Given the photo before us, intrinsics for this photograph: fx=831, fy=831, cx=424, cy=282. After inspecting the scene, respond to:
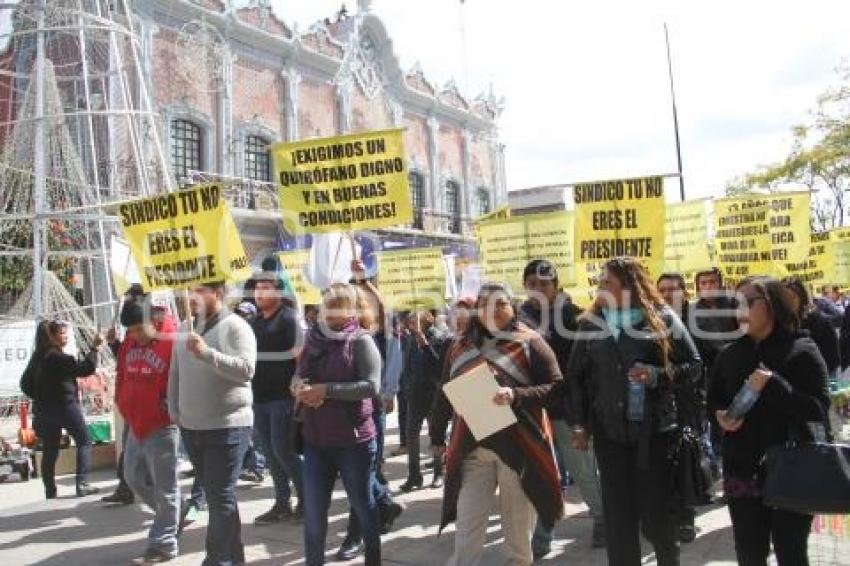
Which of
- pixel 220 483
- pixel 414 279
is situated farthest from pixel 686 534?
pixel 414 279

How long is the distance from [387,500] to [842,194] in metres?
34.5

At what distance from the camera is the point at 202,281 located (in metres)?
5.53

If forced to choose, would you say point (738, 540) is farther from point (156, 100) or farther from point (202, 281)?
point (156, 100)

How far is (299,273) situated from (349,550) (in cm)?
587

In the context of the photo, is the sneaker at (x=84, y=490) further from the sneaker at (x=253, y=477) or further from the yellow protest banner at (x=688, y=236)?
the yellow protest banner at (x=688, y=236)

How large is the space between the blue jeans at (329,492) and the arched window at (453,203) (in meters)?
30.4

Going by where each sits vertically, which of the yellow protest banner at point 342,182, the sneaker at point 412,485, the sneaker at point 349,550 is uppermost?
the yellow protest banner at point 342,182

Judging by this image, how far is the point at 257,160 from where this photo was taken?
26906 millimetres

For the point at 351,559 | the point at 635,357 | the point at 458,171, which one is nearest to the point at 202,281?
the point at 351,559

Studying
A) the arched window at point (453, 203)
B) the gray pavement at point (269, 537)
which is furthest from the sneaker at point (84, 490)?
the arched window at point (453, 203)

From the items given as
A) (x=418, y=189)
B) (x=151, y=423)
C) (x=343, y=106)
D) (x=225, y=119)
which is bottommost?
(x=151, y=423)

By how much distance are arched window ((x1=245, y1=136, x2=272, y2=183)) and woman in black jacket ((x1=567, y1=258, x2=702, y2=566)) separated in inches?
911

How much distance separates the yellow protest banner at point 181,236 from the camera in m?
5.59

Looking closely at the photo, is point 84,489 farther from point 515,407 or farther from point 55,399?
point 515,407
